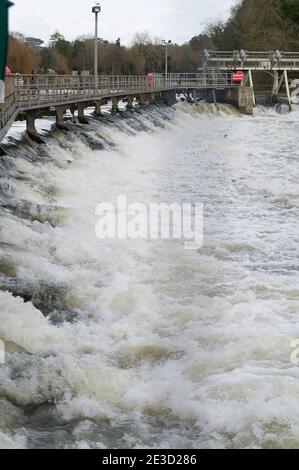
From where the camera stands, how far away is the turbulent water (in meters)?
5.74

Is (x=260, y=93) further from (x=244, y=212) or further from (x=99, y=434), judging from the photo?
(x=99, y=434)

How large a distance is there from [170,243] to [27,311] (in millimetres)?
4532

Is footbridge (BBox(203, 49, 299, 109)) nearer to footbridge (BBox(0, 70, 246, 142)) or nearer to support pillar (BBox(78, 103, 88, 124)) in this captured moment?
footbridge (BBox(0, 70, 246, 142))

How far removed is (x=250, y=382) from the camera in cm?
629

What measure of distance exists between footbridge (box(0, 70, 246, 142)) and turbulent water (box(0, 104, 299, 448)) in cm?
154

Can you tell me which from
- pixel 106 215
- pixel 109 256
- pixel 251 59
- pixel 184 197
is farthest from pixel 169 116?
pixel 109 256

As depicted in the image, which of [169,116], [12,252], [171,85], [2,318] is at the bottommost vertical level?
[2,318]

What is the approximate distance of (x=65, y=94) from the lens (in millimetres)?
23016

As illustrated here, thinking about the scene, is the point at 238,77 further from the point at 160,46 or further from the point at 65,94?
the point at 160,46

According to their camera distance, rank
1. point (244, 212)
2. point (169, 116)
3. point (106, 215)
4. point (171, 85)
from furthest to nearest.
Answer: point (171, 85), point (169, 116), point (244, 212), point (106, 215)

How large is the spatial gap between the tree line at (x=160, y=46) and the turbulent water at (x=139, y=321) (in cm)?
2779

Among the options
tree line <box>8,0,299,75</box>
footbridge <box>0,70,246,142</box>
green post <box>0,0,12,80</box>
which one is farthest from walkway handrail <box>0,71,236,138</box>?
green post <box>0,0,12,80</box>

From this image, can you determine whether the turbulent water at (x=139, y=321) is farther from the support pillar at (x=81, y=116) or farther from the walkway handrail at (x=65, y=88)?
the support pillar at (x=81, y=116)

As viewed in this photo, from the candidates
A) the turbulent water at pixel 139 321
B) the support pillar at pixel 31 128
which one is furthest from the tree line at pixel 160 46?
the turbulent water at pixel 139 321
